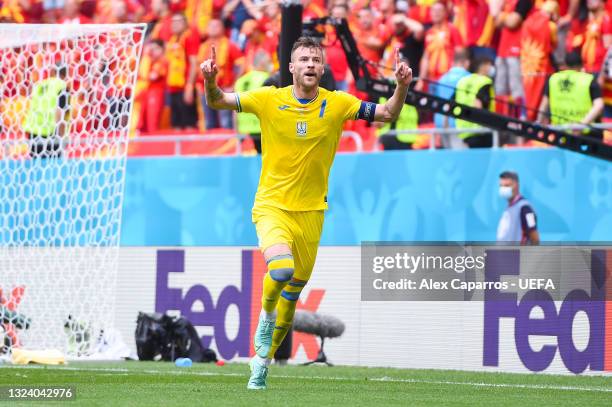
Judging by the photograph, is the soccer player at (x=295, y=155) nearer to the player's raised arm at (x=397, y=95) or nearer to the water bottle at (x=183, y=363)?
the player's raised arm at (x=397, y=95)

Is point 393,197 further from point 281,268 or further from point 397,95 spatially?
point 281,268

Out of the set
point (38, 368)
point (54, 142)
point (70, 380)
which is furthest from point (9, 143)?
point (70, 380)

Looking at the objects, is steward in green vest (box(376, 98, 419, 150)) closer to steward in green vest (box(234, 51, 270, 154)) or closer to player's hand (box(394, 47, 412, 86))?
steward in green vest (box(234, 51, 270, 154))

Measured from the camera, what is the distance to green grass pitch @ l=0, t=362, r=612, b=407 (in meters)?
8.20

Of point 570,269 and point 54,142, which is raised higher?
point 54,142

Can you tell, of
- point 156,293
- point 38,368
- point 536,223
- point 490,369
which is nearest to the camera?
point 38,368

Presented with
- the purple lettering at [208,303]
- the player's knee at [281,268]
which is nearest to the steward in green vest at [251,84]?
the purple lettering at [208,303]

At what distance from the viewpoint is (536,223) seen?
550 inches

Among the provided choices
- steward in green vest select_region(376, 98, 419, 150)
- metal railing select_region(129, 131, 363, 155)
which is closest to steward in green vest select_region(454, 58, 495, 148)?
steward in green vest select_region(376, 98, 419, 150)

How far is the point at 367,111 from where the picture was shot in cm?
912

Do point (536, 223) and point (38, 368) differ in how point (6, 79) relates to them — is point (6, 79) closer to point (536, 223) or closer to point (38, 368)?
point (38, 368)

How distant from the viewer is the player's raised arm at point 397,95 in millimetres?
8555

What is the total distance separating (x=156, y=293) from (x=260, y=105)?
6.46 meters
